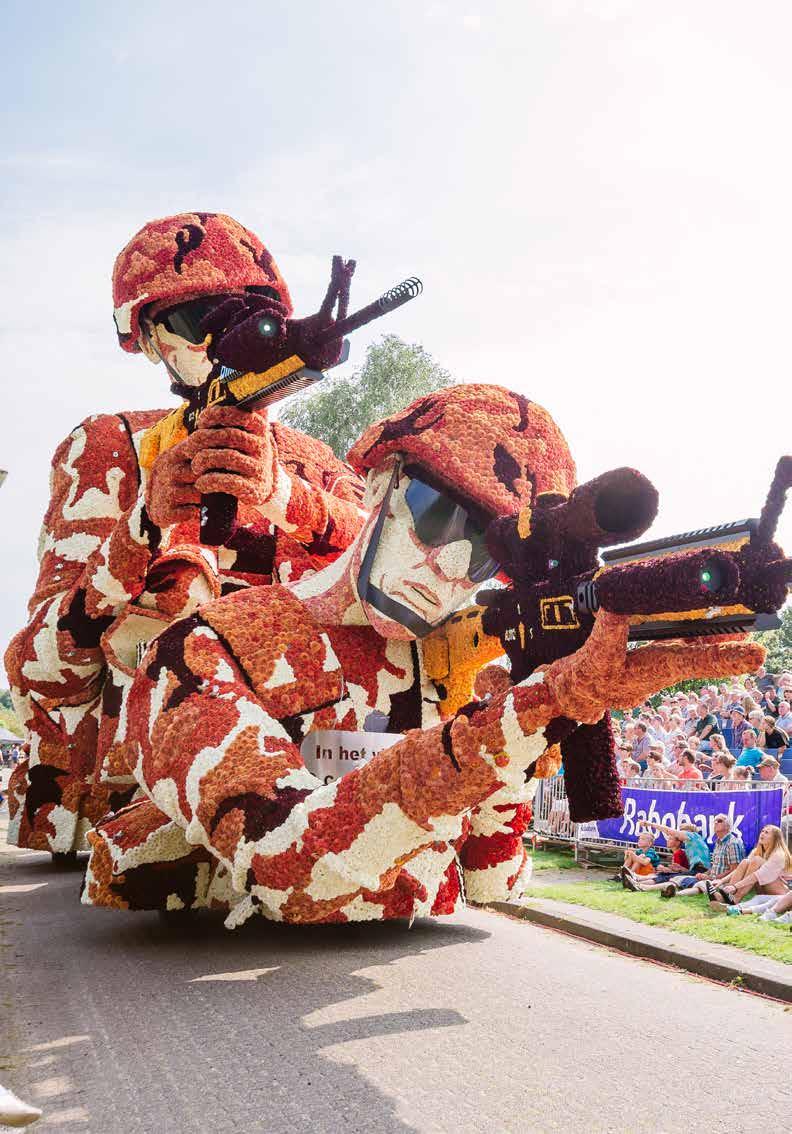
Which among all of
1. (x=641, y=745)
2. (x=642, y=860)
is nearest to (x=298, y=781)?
(x=642, y=860)

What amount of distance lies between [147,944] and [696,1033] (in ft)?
8.57

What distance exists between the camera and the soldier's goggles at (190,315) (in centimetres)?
532

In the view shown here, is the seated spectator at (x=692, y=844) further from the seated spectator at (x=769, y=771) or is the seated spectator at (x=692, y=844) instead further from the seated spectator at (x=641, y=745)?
the seated spectator at (x=641, y=745)

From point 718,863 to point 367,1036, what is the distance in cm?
554

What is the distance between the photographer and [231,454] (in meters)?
4.26

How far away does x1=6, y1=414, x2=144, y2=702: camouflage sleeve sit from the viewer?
546 centimetres

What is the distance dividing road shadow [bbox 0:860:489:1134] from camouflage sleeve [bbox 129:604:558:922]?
19.4 inches

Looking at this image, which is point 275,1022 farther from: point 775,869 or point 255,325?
point 775,869

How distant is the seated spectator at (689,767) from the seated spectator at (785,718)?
1.64 m

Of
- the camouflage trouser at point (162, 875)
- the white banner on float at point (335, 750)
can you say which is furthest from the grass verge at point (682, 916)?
the white banner on float at point (335, 750)

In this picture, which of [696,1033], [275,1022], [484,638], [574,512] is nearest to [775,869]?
[696,1033]

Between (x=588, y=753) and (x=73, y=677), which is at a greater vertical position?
(x=73, y=677)

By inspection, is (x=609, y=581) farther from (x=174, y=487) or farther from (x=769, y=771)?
(x=769, y=771)

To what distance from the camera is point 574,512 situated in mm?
3127
